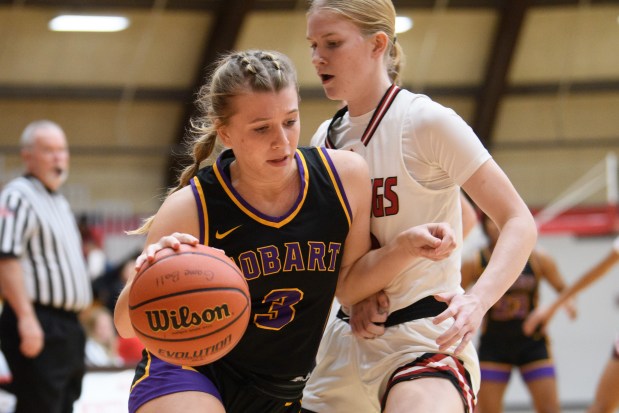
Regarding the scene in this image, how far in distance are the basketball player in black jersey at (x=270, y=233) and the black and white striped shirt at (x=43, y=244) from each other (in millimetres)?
3267

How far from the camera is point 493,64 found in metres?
18.8

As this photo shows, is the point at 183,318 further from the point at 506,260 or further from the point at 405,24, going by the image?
the point at 405,24

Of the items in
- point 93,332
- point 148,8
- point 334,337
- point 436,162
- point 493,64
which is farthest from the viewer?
point 493,64

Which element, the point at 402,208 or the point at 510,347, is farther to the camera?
the point at 510,347

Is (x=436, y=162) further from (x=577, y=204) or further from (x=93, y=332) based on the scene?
(x=577, y=204)

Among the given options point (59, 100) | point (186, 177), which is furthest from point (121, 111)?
point (186, 177)

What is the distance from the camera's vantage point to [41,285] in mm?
6508

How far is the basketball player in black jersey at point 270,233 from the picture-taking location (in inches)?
128

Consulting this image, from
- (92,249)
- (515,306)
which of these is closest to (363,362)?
(515,306)

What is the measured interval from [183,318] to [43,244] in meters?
3.95

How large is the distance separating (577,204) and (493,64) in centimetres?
317

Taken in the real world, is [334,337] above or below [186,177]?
below

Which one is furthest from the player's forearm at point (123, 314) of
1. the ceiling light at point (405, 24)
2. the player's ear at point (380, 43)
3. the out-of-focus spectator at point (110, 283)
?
the ceiling light at point (405, 24)

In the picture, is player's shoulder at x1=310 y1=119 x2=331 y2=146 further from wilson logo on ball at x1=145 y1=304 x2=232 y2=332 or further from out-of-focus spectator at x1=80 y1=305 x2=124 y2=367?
out-of-focus spectator at x1=80 y1=305 x2=124 y2=367
